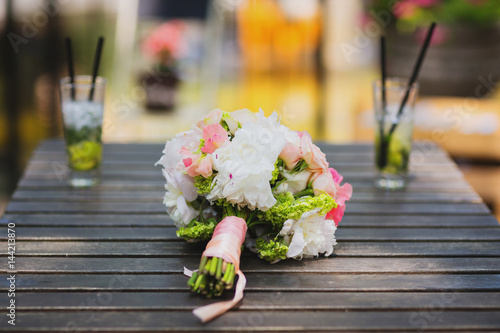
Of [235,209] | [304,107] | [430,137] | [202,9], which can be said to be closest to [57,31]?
[202,9]

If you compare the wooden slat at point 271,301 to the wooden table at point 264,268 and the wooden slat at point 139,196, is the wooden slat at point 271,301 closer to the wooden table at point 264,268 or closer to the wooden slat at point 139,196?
the wooden table at point 264,268

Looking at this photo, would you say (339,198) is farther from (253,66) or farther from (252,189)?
(253,66)

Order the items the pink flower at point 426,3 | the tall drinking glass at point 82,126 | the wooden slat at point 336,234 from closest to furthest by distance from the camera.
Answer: the wooden slat at point 336,234, the tall drinking glass at point 82,126, the pink flower at point 426,3

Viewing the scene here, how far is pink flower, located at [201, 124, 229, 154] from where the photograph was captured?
1.26 m

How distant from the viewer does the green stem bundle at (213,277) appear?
42.9 inches

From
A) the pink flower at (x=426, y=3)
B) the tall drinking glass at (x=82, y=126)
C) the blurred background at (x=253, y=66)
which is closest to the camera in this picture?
the tall drinking glass at (x=82, y=126)

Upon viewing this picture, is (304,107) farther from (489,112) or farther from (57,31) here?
(57,31)

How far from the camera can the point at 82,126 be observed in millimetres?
1749

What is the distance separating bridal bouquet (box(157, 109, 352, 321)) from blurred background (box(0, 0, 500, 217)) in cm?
189

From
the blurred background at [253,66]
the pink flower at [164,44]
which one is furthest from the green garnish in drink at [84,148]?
the pink flower at [164,44]

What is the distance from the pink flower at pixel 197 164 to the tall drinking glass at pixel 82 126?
1.99 feet

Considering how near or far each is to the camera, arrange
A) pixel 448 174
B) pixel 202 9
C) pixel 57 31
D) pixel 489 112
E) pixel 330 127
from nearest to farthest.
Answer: pixel 448 174, pixel 489 112, pixel 57 31, pixel 330 127, pixel 202 9

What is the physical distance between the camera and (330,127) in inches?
179

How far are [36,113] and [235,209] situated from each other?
268 centimetres
